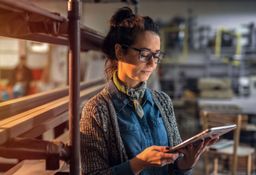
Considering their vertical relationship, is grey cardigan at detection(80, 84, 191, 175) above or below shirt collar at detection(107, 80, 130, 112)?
below

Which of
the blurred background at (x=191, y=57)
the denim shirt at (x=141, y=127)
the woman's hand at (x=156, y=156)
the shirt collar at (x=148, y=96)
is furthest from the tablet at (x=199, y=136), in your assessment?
A: the blurred background at (x=191, y=57)

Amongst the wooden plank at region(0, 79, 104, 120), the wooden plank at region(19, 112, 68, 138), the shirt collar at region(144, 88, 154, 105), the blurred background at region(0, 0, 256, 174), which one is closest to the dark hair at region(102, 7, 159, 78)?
the shirt collar at region(144, 88, 154, 105)

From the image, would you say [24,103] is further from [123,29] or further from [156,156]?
[156,156]

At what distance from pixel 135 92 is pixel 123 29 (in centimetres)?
24

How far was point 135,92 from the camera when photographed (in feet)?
4.33

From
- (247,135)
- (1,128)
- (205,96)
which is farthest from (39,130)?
(205,96)

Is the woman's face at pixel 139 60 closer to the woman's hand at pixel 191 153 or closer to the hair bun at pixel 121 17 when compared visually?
the hair bun at pixel 121 17

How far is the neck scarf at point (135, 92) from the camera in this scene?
1.30 m

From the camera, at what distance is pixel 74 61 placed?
976mm

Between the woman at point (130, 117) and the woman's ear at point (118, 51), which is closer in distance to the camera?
the woman at point (130, 117)

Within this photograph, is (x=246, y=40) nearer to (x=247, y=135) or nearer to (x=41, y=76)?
(x=247, y=135)

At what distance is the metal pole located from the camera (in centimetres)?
98

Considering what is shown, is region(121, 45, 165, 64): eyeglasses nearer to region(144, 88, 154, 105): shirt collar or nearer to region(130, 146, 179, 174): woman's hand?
region(144, 88, 154, 105): shirt collar

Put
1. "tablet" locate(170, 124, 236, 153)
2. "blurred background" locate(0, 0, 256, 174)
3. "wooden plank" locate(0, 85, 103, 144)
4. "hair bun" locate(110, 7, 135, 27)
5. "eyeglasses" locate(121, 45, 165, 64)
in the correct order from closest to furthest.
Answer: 1. "wooden plank" locate(0, 85, 103, 144)
2. "tablet" locate(170, 124, 236, 153)
3. "eyeglasses" locate(121, 45, 165, 64)
4. "hair bun" locate(110, 7, 135, 27)
5. "blurred background" locate(0, 0, 256, 174)
